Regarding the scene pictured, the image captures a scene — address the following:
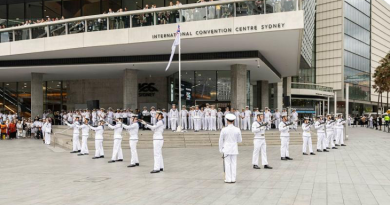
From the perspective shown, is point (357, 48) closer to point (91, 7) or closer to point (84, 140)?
point (91, 7)

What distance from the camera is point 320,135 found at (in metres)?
19.3

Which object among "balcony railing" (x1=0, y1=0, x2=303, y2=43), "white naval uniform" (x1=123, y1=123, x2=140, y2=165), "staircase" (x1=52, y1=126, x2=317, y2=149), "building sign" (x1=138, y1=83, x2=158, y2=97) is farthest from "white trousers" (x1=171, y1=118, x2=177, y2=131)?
"white naval uniform" (x1=123, y1=123, x2=140, y2=165)

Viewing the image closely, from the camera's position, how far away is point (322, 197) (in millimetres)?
8406

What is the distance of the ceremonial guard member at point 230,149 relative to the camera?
34.0 feet

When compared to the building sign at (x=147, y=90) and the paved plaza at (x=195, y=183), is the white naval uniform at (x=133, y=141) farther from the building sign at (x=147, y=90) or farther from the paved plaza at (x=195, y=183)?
the building sign at (x=147, y=90)

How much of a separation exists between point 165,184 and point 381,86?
5535cm

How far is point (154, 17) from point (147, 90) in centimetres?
1501

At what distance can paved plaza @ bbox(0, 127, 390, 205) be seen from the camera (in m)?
8.37

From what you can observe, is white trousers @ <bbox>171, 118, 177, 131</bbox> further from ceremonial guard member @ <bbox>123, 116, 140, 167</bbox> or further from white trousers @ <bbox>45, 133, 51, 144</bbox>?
ceremonial guard member @ <bbox>123, 116, 140, 167</bbox>

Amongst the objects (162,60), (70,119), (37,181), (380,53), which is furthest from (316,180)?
(380,53)

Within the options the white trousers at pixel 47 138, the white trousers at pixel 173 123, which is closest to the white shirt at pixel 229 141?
the white trousers at pixel 173 123

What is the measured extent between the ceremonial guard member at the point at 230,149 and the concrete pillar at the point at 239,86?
59.7 ft

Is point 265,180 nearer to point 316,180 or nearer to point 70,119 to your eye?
point 316,180

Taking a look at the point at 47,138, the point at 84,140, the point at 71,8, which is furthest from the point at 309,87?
the point at 84,140
